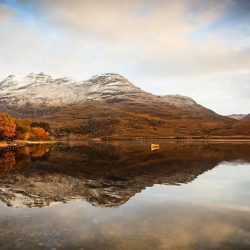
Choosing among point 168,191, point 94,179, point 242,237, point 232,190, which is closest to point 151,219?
point 242,237

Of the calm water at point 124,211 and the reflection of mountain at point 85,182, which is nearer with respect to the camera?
the calm water at point 124,211

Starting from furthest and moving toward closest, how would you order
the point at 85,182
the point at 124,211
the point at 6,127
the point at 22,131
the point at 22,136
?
the point at 22,136, the point at 22,131, the point at 6,127, the point at 85,182, the point at 124,211

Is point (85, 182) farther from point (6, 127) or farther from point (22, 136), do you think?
point (22, 136)

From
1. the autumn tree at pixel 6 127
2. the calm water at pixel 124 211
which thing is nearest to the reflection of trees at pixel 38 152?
→ the autumn tree at pixel 6 127

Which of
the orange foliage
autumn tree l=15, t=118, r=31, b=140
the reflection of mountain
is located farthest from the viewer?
the orange foliage

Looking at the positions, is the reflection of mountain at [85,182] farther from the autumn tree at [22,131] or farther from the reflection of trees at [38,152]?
the autumn tree at [22,131]

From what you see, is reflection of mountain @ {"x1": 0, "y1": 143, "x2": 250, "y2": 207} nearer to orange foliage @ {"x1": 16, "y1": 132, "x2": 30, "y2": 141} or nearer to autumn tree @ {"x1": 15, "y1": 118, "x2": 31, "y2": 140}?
autumn tree @ {"x1": 15, "y1": 118, "x2": 31, "y2": 140}

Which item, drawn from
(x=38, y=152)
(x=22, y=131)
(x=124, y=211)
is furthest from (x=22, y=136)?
(x=124, y=211)

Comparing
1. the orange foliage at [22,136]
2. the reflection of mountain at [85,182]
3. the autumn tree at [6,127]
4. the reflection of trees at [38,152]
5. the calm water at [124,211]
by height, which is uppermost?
the autumn tree at [6,127]

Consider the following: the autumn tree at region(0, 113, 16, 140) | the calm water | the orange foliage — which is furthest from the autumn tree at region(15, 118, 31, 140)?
the calm water

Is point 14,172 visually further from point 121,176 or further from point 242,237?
point 242,237

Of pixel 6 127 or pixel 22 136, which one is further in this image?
pixel 22 136

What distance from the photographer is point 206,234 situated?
25.2 metres

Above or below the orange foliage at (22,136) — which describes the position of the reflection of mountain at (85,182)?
below
